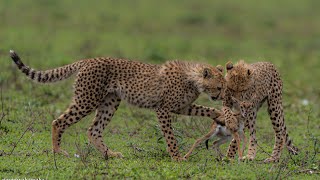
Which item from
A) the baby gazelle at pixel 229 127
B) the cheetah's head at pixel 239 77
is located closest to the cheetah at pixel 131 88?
the cheetah's head at pixel 239 77

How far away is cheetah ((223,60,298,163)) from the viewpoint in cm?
863

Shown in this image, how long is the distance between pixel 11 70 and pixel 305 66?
24.0 feet

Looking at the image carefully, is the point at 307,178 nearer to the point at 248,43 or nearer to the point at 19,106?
the point at 19,106

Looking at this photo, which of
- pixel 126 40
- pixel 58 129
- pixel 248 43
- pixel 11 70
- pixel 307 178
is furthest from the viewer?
pixel 248 43

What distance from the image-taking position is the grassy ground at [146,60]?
7750 millimetres

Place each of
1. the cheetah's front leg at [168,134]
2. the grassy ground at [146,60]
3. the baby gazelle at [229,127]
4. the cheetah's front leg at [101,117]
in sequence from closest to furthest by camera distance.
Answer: the grassy ground at [146,60]
the baby gazelle at [229,127]
the cheetah's front leg at [168,134]
the cheetah's front leg at [101,117]

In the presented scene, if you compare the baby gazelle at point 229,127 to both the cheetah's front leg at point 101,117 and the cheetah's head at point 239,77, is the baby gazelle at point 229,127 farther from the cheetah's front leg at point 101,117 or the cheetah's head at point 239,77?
the cheetah's front leg at point 101,117

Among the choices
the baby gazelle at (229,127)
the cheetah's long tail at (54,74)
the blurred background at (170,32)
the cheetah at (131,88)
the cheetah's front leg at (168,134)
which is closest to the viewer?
the baby gazelle at (229,127)

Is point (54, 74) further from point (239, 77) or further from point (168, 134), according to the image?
point (239, 77)

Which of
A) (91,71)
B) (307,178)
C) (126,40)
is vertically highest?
(126,40)

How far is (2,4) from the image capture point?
2050 centimetres

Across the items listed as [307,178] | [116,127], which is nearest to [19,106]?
[116,127]

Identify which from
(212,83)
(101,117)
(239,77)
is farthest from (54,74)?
(239,77)

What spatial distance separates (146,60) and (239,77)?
22.7ft
